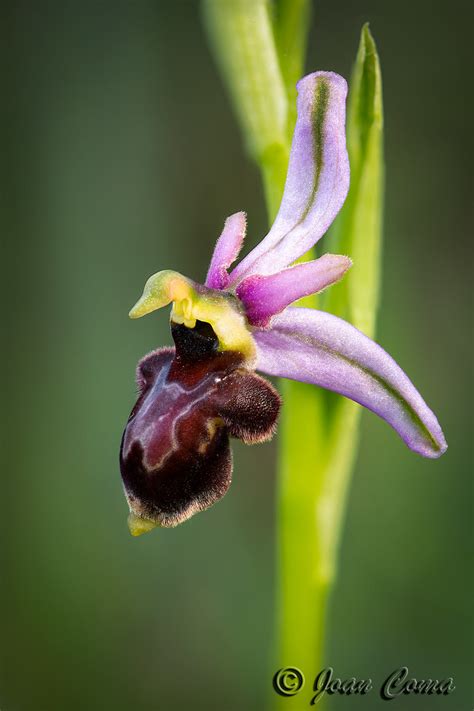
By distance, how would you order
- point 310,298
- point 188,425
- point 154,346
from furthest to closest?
point 154,346 → point 310,298 → point 188,425

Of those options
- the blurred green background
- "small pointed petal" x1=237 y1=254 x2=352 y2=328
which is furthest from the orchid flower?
the blurred green background

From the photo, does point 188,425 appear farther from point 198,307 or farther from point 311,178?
point 311,178

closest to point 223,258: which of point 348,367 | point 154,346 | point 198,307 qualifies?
point 198,307

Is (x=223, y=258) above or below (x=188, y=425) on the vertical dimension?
above

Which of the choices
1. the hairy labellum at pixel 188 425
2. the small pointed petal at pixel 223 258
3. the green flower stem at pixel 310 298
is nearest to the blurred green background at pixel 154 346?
the green flower stem at pixel 310 298

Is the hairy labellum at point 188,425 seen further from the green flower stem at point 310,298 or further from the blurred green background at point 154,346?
the blurred green background at point 154,346
